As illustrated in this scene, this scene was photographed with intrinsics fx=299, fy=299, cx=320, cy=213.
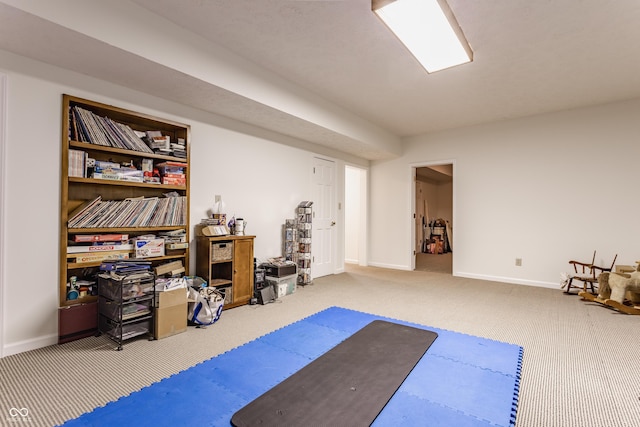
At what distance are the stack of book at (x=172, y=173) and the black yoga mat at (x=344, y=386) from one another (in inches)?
93.8

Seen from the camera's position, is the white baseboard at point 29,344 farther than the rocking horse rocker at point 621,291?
No

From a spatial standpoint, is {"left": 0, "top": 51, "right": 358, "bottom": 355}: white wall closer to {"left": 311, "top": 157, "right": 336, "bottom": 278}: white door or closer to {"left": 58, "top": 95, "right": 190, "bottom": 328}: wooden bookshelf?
{"left": 58, "top": 95, "right": 190, "bottom": 328}: wooden bookshelf

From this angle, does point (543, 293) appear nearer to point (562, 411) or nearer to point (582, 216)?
point (582, 216)

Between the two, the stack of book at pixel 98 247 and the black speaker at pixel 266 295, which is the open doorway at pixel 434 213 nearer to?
the black speaker at pixel 266 295

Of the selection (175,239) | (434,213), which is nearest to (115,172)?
(175,239)

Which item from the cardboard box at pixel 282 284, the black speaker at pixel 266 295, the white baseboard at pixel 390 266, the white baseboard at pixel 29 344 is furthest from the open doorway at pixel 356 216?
the white baseboard at pixel 29 344

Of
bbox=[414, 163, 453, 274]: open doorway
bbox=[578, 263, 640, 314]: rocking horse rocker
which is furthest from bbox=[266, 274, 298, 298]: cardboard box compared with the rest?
bbox=[414, 163, 453, 274]: open doorway

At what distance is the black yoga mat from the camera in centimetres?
162

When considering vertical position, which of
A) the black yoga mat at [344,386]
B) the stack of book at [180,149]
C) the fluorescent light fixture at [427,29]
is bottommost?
the black yoga mat at [344,386]

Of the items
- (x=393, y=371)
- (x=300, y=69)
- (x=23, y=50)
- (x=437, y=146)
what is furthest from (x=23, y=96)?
(x=437, y=146)

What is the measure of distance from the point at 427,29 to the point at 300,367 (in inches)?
108

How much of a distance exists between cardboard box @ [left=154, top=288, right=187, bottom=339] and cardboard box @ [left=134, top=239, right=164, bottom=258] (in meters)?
0.55

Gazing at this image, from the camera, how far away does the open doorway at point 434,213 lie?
8.73 meters

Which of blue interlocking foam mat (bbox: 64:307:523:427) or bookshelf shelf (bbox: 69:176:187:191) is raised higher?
bookshelf shelf (bbox: 69:176:187:191)
